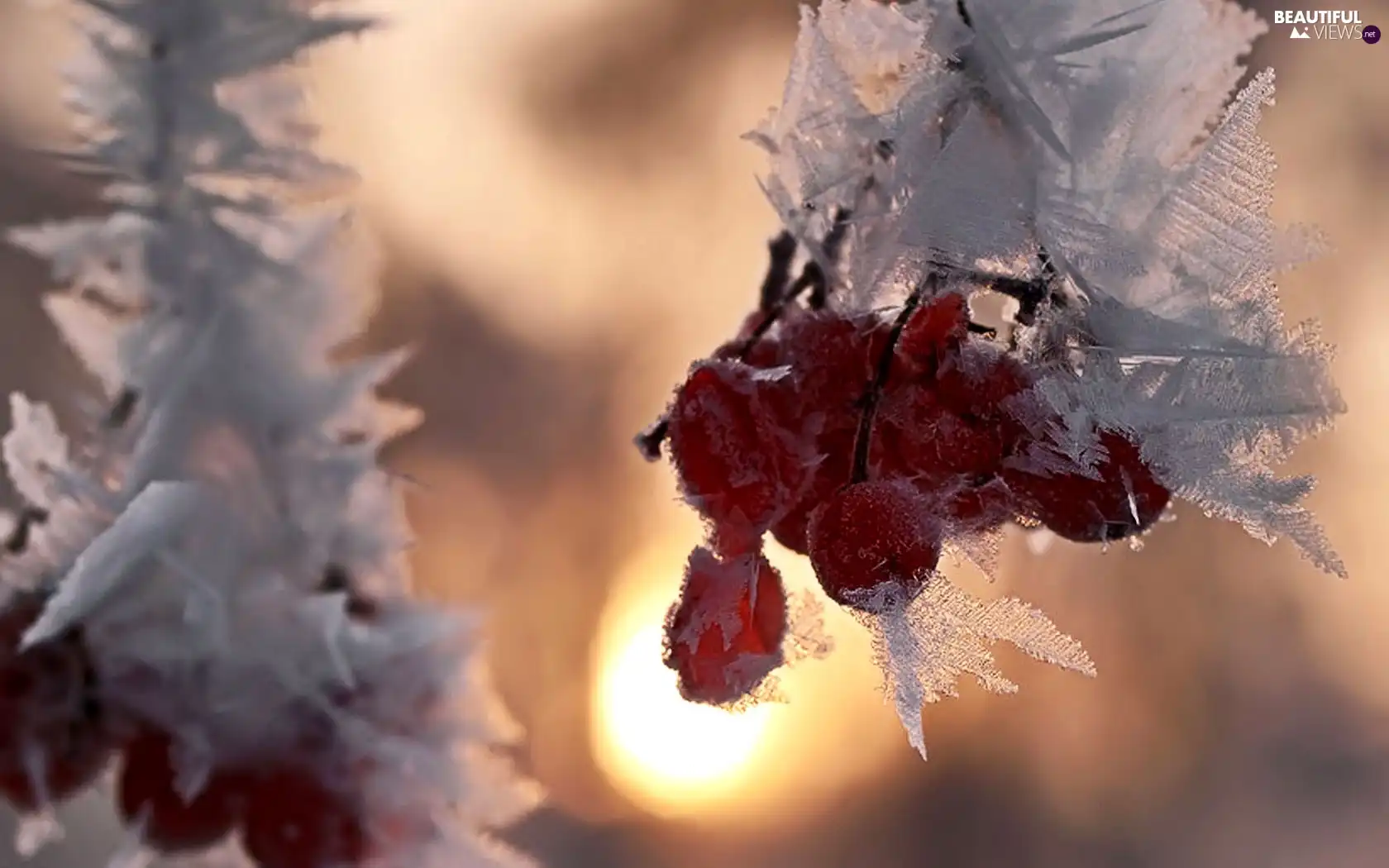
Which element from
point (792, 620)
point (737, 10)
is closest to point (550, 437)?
point (737, 10)

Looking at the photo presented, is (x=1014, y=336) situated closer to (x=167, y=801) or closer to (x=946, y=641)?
(x=946, y=641)

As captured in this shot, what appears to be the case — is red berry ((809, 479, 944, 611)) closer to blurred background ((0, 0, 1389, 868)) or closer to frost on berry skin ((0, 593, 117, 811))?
Answer: frost on berry skin ((0, 593, 117, 811))

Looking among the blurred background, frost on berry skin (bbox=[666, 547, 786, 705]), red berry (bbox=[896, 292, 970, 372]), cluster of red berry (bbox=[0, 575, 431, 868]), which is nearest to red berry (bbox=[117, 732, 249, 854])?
cluster of red berry (bbox=[0, 575, 431, 868])

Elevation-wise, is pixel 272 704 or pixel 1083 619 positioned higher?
pixel 272 704

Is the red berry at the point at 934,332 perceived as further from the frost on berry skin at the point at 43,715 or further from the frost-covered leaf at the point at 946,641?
the frost on berry skin at the point at 43,715

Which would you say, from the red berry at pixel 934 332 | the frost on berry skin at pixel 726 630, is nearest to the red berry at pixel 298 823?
the frost on berry skin at pixel 726 630

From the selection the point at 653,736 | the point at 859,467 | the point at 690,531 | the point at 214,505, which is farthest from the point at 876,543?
the point at 653,736

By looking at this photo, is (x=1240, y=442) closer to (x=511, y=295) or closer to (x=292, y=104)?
(x=292, y=104)
